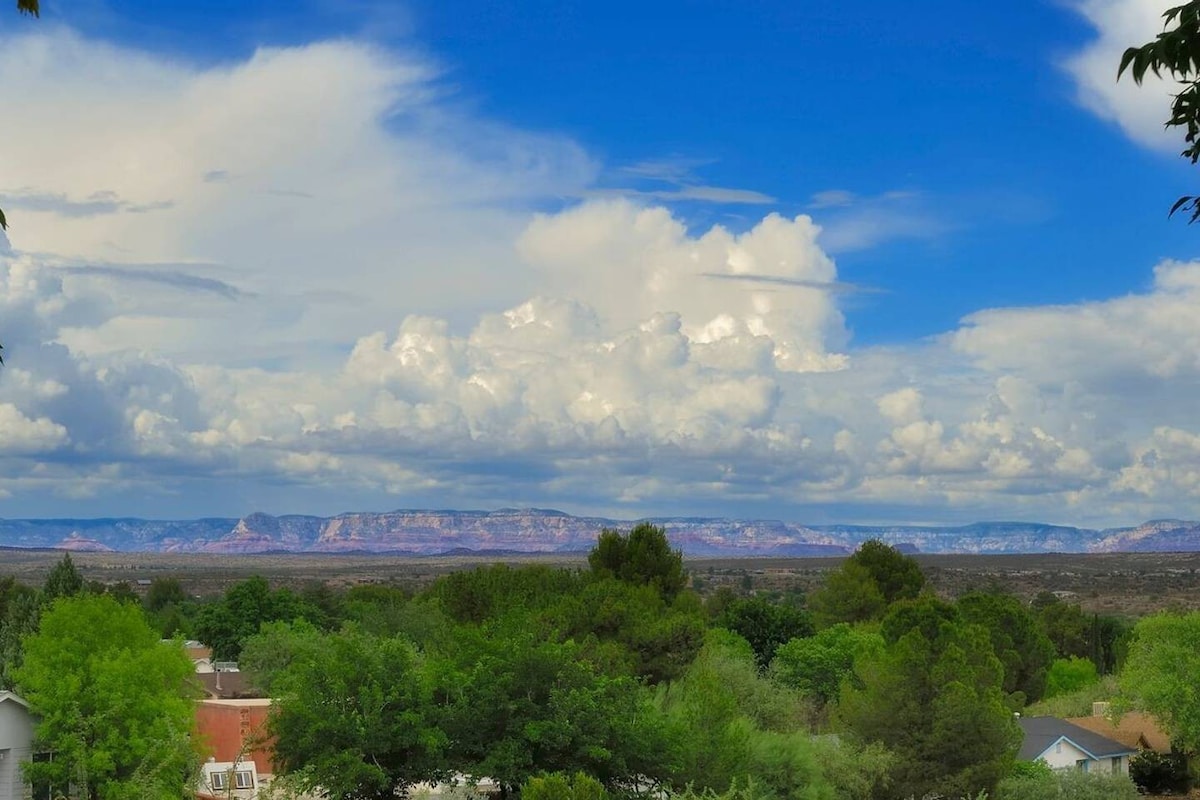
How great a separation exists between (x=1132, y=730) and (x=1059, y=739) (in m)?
10.9

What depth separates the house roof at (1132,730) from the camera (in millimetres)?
75750

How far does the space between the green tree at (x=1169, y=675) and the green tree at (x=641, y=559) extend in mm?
26208

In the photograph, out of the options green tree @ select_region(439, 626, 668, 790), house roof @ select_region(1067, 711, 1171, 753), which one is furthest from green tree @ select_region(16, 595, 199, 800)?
house roof @ select_region(1067, 711, 1171, 753)

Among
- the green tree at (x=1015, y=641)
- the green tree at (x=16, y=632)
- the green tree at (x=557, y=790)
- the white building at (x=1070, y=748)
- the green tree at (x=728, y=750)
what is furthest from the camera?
the green tree at (x=1015, y=641)

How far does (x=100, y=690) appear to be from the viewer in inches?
1876

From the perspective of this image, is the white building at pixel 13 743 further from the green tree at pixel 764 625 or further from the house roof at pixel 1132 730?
the house roof at pixel 1132 730

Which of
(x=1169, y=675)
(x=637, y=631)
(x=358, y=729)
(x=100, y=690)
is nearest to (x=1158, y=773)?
(x=1169, y=675)

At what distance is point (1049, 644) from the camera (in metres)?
91.6

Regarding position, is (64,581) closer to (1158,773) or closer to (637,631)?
(637,631)

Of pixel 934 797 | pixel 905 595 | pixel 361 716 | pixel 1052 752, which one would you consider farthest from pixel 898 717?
pixel 905 595

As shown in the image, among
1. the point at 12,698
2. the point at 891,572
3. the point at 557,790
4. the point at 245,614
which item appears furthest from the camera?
the point at 891,572

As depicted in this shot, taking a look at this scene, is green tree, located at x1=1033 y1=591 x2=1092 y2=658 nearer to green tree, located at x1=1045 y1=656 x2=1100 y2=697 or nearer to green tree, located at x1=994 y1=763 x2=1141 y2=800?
green tree, located at x1=1045 y1=656 x2=1100 y2=697

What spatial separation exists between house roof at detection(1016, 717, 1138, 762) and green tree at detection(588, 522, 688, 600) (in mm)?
22766

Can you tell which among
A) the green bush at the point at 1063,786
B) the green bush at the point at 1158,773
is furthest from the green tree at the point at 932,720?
the green bush at the point at 1158,773
